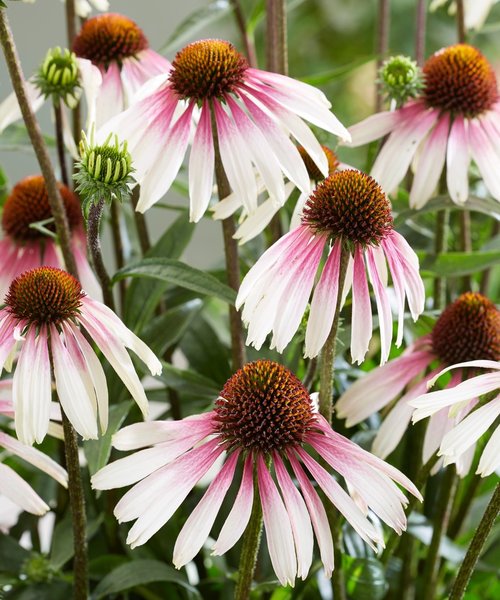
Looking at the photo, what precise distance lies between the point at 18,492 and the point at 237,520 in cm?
12

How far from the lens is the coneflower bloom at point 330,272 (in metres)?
0.40

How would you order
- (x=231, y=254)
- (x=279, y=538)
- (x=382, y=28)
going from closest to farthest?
(x=279, y=538)
(x=231, y=254)
(x=382, y=28)

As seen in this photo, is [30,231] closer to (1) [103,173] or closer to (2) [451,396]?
(1) [103,173]

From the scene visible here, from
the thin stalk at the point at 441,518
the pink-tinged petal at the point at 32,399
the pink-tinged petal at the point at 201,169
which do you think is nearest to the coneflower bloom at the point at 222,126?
the pink-tinged petal at the point at 201,169

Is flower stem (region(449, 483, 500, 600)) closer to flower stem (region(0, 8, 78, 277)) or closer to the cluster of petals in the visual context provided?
the cluster of petals

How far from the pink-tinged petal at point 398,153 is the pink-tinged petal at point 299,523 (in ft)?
0.72

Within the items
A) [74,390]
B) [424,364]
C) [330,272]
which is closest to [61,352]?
[74,390]

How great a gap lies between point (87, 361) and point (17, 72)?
0.15m

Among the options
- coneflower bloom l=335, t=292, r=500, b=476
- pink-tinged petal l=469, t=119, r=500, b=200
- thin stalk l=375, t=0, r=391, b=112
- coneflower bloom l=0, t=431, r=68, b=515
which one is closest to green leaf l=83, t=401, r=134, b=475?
coneflower bloom l=0, t=431, r=68, b=515

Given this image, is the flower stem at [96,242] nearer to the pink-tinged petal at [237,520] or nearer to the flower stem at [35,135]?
the flower stem at [35,135]

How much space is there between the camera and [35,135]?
47cm

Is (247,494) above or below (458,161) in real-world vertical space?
below

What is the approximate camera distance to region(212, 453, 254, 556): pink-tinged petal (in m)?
0.38

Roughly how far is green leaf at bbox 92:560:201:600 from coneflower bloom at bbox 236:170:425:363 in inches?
6.9
